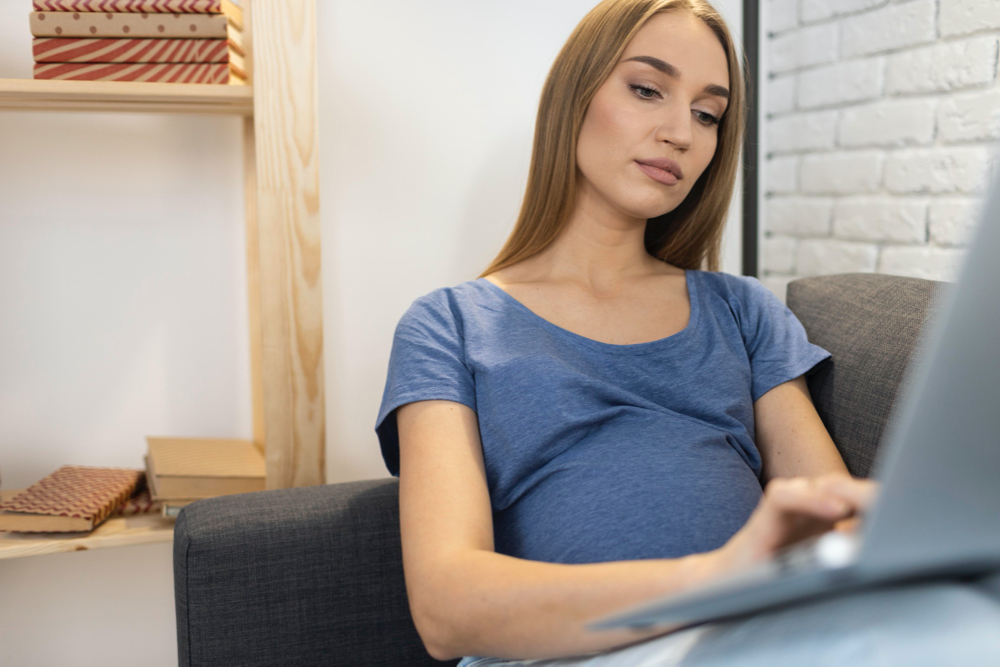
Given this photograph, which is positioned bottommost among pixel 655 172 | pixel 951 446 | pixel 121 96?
pixel 951 446

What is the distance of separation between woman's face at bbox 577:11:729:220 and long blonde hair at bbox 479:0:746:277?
0.06 feet

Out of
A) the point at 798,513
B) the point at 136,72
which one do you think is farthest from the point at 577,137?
the point at 798,513

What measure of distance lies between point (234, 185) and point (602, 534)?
93 cm

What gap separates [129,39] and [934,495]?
1.12 meters

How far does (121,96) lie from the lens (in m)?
1.06

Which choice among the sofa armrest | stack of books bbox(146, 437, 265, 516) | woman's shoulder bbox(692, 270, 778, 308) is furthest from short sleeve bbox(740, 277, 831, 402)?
stack of books bbox(146, 437, 265, 516)

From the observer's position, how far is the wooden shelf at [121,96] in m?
1.03

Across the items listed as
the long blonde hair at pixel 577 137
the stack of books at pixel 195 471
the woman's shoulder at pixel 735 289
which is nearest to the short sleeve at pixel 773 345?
the woman's shoulder at pixel 735 289

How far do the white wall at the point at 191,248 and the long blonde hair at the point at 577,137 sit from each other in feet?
1.12

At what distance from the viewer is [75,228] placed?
128 cm

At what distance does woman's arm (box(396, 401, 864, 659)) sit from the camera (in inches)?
18.1

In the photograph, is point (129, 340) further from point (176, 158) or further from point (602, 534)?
point (602, 534)

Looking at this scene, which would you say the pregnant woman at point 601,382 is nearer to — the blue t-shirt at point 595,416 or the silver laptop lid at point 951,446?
the blue t-shirt at point 595,416

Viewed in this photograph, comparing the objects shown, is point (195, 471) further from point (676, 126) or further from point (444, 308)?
point (676, 126)
